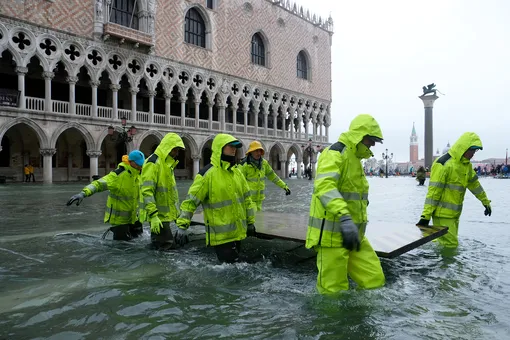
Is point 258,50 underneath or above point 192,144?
above

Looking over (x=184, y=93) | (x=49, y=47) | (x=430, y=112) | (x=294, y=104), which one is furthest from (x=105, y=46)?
(x=430, y=112)

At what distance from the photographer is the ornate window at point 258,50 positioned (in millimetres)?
32156

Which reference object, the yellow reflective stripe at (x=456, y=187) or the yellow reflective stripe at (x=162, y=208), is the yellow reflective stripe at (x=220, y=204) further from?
the yellow reflective stripe at (x=456, y=187)

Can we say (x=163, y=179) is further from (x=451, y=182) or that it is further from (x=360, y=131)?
(x=451, y=182)

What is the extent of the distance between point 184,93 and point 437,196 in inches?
903

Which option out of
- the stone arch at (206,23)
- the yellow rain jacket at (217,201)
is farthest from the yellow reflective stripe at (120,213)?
the stone arch at (206,23)

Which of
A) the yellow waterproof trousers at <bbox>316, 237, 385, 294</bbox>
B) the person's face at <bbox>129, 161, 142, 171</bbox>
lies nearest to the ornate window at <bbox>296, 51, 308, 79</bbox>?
the person's face at <bbox>129, 161, 142, 171</bbox>

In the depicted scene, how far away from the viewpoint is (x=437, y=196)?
5273 mm

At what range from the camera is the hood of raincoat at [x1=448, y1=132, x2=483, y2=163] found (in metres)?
5.08

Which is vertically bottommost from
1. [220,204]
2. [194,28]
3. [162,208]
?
[162,208]

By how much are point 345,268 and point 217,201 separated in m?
1.58

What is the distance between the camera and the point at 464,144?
16.8 ft

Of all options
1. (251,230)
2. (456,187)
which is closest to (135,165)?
(251,230)

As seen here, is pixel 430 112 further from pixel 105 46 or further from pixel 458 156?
pixel 458 156
